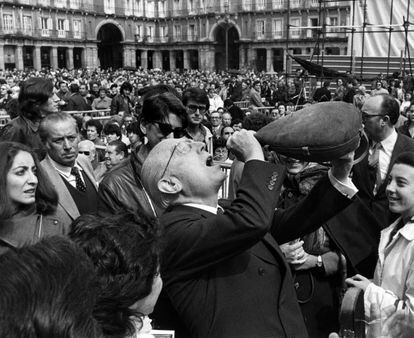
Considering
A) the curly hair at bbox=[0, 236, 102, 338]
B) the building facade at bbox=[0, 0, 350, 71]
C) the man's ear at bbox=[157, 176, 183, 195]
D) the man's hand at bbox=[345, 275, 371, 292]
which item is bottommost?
the man's hand at bbox=[345, 275, 371, 292]

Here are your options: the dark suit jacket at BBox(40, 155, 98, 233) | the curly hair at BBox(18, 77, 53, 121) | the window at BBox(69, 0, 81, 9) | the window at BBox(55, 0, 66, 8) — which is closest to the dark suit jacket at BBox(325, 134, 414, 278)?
the dark suit jacket at BBox(40, 155, 98, 233)

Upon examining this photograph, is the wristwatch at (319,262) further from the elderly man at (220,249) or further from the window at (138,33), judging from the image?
the window at (138,33)

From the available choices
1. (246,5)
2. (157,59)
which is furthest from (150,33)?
(246,5)

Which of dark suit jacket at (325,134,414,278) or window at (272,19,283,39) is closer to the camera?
dark suit jacket at (325,134,414,278)

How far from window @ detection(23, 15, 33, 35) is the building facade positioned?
9cm

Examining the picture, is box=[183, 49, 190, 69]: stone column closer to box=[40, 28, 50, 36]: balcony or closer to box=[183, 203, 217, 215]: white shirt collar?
box=[40, 28, 50, 36]: balcony

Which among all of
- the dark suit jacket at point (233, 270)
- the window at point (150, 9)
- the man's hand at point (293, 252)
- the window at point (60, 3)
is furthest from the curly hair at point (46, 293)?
the window at point (150, 9)

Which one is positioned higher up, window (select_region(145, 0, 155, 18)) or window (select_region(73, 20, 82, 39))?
window (select_region(145, 0, 155, 18))

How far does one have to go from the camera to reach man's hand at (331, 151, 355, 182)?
88.6 inches

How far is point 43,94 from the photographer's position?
453 cm

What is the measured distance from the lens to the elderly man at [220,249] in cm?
192

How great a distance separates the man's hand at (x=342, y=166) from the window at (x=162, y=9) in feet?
205

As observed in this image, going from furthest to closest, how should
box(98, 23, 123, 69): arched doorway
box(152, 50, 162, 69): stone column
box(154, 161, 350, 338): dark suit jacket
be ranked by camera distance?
1. box(152, 50, 162, 69): stone column
2. box(98, 23, 123, 69): arched doorway
3. box(154, 161, 350, 338): dark suit jacket

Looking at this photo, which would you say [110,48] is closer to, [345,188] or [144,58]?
[144,58]
